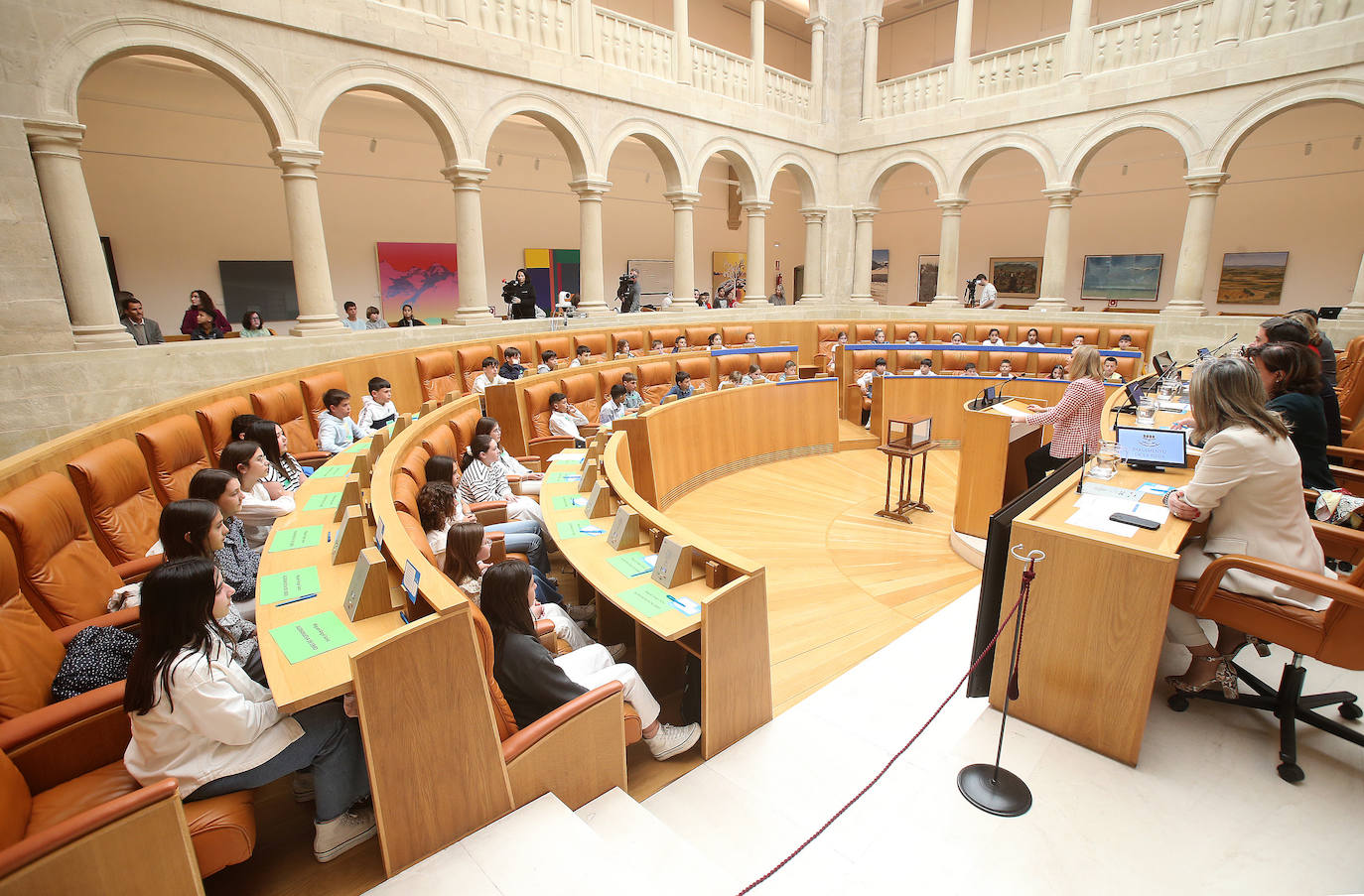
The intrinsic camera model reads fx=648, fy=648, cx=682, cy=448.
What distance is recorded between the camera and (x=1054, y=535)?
246cm

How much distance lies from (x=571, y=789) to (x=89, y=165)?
11537 millimetres

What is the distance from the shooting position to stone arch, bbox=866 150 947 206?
509 inches

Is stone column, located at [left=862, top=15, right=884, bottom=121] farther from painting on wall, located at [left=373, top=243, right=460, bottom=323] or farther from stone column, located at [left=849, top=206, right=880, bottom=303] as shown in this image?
painting on wall, located at [left=373, top=243, right=460, bottom=323]

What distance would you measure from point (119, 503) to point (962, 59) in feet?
47.0

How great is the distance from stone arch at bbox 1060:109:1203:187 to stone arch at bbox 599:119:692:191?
677cm

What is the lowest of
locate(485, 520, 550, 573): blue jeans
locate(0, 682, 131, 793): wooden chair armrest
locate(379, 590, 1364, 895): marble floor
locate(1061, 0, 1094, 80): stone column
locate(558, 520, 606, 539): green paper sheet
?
locate(379, 590, 1364, 895): marble floor

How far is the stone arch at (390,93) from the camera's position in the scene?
7.46 m

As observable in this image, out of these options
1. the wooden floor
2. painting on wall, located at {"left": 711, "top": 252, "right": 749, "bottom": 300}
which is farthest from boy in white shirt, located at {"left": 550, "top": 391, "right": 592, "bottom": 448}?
painting on wall, located at {"left": 711, "top": 252, "right": 749, "bottom": 300}

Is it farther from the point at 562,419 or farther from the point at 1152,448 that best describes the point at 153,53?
the point at 1152,448

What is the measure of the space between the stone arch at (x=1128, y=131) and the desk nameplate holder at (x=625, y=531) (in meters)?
11.9

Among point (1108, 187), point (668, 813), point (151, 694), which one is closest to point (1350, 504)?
point (668, 813)

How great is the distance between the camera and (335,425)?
5.59 metres

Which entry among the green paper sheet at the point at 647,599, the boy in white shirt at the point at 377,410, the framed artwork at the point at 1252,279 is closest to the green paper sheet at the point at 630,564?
the green paper sheet at the point at 647,599

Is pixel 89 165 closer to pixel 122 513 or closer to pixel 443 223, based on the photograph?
pixel 443 223
